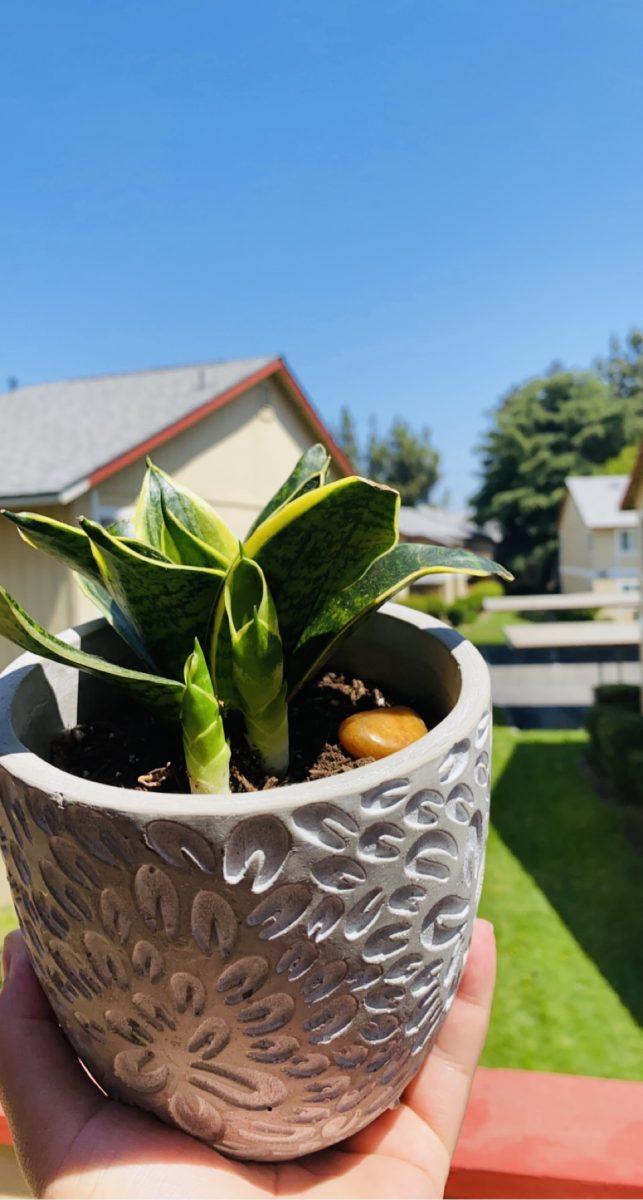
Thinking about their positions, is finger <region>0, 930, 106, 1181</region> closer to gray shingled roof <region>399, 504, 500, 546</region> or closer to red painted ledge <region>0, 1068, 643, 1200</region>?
red painted ledge <region>0, 1068, 643, 1200</region>

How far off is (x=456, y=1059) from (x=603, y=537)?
15882mm

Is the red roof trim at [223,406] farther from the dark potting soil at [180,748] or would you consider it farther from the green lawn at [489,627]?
the green lawn at [489,627]

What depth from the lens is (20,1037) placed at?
556mm

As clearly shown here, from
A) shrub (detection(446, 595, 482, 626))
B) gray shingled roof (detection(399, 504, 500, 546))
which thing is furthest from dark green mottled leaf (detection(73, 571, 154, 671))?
shrub (detection(446, 595, 482, 626))

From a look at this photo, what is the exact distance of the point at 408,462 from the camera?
31359 millimetres

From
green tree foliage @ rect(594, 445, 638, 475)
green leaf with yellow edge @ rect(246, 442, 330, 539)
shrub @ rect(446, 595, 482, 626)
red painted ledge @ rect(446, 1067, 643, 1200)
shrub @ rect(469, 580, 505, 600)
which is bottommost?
shrub @ rect(469, 580, 505, 600)

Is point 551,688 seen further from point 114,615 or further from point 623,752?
point 114,615

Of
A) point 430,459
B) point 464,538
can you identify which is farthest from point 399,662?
point 430,459

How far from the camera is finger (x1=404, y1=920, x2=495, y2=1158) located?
23.5 inches

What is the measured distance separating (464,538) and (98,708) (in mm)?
21350

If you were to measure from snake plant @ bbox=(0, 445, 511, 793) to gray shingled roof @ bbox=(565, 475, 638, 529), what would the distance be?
15052mm

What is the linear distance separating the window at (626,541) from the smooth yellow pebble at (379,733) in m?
16.0

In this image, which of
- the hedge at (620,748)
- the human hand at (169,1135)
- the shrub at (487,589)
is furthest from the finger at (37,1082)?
the shrub at (487,589)

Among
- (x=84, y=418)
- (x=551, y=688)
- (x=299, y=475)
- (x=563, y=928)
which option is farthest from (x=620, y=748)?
(x=299, y=475)
